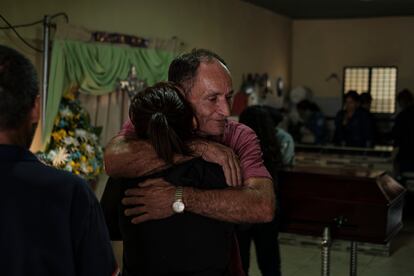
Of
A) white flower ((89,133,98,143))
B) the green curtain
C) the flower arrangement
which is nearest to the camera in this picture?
the flower arrangement

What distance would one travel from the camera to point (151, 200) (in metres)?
1.67

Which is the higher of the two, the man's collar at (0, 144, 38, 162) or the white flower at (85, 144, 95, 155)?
the man's collar at (0, 144, 38, 162)

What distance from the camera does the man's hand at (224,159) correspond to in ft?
5.58

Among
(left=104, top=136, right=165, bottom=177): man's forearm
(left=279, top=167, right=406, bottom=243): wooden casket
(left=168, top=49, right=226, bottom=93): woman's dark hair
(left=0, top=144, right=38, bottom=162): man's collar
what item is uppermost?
(left=168, top=49, right=226, bottom=93): woman's dark hair

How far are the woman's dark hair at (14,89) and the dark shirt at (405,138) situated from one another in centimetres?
729

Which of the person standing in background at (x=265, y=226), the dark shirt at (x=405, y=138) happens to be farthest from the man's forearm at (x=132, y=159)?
the dark shirt at (x=405, y=138)

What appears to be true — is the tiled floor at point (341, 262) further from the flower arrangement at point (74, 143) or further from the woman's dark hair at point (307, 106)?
the woman's dark hair at point (307, 106)

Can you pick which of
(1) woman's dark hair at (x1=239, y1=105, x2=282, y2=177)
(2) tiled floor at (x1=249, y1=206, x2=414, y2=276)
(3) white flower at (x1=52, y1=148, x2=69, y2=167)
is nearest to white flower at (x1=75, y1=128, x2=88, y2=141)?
(3) white flower at (x1=52, y1=148, x2=69, y2=167)

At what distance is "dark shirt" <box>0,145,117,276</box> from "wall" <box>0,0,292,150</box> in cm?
355

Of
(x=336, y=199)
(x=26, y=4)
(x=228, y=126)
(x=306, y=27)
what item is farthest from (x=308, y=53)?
(x=228, y=126)

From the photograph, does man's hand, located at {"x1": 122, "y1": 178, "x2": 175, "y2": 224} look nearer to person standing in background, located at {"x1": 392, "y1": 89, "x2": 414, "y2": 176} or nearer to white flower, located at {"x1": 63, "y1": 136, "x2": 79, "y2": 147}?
white flower, located at {"x1": 63, "y1": 136, "x2": 79, "y2": 147}

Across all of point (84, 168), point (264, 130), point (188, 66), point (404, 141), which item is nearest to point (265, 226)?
point (264, 130)

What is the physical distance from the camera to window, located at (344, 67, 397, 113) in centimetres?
1048

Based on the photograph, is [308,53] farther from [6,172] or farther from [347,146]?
[6,172]
